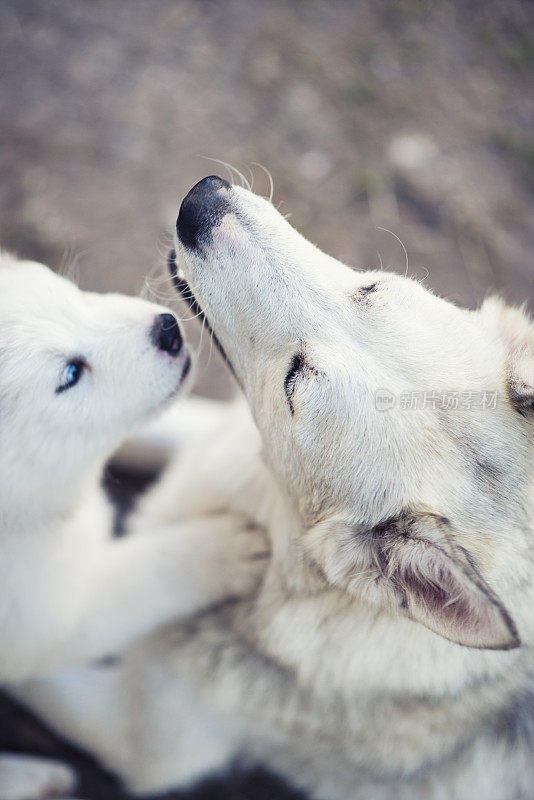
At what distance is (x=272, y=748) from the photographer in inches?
88.7

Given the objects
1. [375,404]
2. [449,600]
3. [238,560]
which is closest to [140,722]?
[238,560]

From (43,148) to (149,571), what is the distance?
2.80 metres

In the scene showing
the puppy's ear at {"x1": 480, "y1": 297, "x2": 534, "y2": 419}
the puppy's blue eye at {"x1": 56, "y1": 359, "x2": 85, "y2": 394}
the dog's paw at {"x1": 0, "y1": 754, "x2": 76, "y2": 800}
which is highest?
the puppy's ear at {"x1": 480, "y1": 297, "x2": 534, "y2": 419}

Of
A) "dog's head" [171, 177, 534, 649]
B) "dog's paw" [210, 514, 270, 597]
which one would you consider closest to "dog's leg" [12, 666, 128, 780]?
"dog's paw" [210, 514, 270, 597]

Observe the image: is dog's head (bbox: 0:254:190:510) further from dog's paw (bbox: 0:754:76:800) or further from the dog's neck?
dog's paw (bbox: 0:754:76:800)

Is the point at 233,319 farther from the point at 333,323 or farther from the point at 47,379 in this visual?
the point at 47,379

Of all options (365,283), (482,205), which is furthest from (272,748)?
(482,205)

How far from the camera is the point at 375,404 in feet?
5.62

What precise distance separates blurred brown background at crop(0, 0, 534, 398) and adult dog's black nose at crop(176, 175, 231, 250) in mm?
1598

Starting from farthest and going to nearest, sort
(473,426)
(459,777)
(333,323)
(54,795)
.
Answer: (54,795) → (459,777) → (333,323) → (473,426)

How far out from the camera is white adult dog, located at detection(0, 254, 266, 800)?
194cm

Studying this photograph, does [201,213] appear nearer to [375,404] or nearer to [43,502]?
[375,404]

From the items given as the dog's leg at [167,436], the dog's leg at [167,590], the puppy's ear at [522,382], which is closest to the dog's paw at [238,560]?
the dog's leg at [167,590]

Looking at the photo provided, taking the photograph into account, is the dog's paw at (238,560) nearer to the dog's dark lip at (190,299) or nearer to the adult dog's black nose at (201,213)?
the dog's dark lip at (190,299)
